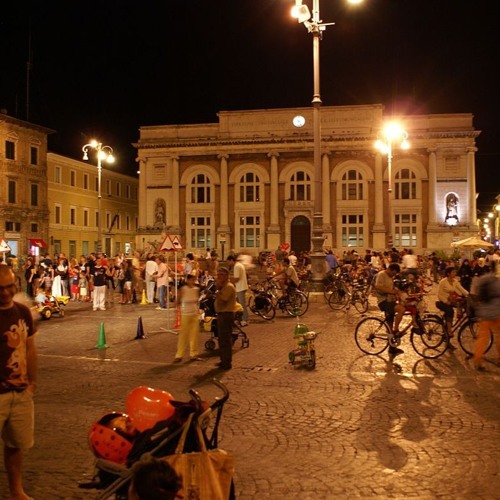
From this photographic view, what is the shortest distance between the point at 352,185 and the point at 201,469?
5177 cm

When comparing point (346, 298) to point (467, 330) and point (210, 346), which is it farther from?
point (210, 346)

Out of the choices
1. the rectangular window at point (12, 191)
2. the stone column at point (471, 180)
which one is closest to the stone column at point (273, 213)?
the stone column at point (471, 180)

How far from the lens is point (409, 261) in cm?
2119

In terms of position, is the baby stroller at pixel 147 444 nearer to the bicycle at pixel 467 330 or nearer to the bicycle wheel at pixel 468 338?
the bicycle at pixel 467 330

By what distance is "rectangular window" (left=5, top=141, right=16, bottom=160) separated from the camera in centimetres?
5110

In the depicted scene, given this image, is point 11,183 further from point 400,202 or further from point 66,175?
point 400,202

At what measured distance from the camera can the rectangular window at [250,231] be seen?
55438 millimetres

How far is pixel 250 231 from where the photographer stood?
55.8 meters

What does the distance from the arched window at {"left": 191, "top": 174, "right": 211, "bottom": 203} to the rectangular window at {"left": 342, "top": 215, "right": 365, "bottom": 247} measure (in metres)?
13.8

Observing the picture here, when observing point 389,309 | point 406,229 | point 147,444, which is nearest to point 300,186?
point 406,229

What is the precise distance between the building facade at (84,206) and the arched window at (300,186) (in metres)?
17.4

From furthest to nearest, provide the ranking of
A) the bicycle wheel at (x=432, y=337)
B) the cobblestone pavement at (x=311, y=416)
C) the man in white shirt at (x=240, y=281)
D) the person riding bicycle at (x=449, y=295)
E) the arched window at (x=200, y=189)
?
1. the arched window at (x=200, y=189)
2. the man in white shirt at (x=240, y=281)
3. the person riding bicycle at (x=449, y=295)
4. the bicycle wheel at (x=432, y=337)
5. the cobblestone pavement at (x=311, y=416)

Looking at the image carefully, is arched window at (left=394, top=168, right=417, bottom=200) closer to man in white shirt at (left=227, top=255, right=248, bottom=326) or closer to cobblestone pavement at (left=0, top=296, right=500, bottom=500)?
man in white shirt at (left=227, top=255, right=248, bottom=326)

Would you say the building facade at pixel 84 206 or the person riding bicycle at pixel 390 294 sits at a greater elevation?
the building facade at pixel 84 206
